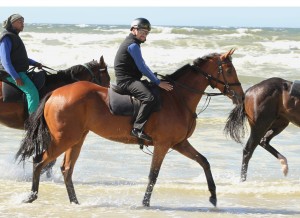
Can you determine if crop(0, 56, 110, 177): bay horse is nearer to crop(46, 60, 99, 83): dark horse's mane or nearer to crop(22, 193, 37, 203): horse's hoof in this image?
Answer: crop(46, 60, 99, 83): dark horse's mane

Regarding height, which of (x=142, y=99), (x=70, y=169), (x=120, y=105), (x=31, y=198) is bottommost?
(x=31, y=198)

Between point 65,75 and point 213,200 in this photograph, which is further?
point 65,75

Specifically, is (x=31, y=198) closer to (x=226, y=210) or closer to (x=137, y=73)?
(x=137, y=73)

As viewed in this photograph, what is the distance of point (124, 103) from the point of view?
7.16 meters

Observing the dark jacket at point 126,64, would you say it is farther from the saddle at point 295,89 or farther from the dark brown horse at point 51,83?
the saddle at point 295,89

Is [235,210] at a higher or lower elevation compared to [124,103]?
lower

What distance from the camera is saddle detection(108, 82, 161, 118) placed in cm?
714

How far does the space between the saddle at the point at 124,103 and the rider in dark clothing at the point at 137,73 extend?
8 cm


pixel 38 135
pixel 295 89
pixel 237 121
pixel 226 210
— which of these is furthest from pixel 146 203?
pixel 295 89

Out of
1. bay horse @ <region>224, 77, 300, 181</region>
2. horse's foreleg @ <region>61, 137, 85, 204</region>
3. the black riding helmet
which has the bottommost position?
horse's foreleg @ <region>61, 137, 85, 204</region>

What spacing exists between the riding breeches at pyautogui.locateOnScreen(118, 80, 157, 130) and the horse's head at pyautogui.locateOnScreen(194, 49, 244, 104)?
858mm

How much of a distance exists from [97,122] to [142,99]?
0.60 metres

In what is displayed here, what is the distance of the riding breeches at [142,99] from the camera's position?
7.03m

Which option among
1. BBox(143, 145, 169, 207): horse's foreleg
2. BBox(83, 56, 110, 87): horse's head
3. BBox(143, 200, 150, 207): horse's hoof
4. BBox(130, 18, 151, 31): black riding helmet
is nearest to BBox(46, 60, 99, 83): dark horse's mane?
BBox(83, 56, 110, 87): horse's head
